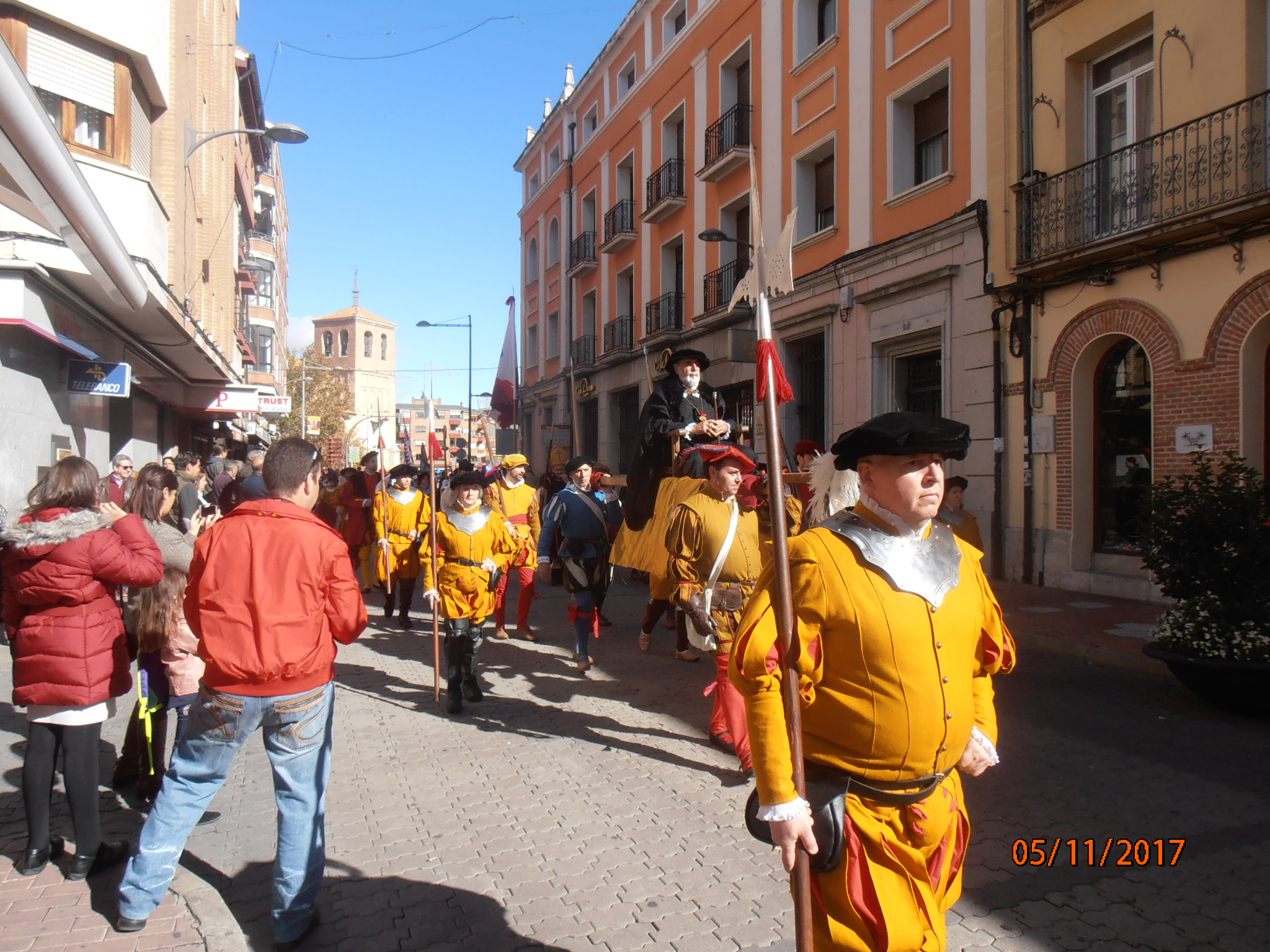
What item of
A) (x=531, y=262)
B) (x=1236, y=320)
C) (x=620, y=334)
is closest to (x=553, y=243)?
(x=531, y=262)

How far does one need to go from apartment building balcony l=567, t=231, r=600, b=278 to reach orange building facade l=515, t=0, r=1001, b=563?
0.29 ft

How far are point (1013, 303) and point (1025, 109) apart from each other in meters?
2.73

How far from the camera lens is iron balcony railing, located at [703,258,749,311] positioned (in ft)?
64.6

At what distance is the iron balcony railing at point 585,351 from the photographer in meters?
28.2

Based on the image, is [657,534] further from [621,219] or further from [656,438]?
[621,219]

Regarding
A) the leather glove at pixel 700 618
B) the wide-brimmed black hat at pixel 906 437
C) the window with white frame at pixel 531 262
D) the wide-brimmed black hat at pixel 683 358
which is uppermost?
the window with white frame at pixel 531 262

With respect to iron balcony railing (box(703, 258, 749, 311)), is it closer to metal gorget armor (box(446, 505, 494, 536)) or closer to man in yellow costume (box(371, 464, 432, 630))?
man in yellow costume (box(371, 464, 432, 630))

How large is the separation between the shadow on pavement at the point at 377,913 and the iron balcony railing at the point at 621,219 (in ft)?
74.8

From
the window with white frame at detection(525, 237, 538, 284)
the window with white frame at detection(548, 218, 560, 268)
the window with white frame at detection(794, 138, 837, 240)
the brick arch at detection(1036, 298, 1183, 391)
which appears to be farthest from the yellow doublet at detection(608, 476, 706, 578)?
the window with white frame at detection(525, 237, 538, 284)

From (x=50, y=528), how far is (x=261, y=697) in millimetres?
1207

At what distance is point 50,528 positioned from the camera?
3.38 m

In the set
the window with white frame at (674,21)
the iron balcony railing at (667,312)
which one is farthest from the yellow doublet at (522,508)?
the window with white frame at (674,21)

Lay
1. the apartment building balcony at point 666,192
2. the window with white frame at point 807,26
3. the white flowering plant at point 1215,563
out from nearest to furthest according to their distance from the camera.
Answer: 1. the white flowering plant at point 1215,563
2. the window with white frame at point 807,26
3. the apartment building balcony at point 666,192
